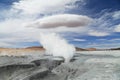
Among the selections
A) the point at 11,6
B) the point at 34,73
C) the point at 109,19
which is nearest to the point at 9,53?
the point at 11,6

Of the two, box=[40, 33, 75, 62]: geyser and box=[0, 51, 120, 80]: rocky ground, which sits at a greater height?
box=[40, 33, 75, 62]: geyser

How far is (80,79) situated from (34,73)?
1.16ft

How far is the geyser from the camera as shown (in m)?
2.55

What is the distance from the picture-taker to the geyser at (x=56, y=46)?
8.37ft

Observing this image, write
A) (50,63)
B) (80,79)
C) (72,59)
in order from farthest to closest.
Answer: (72,59), (50,63), (80,79)

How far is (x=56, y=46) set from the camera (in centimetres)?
276

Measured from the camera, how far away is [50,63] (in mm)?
2301

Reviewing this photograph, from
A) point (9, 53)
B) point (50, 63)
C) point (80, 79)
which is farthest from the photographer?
point (9, 53)

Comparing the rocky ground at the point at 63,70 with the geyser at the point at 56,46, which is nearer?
the rocky ground at the point at 63,70

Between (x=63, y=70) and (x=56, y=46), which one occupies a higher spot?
(x=56, y=46)

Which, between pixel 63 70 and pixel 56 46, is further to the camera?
pixel 56 46

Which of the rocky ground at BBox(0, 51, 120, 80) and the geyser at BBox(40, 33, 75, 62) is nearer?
the rocky ground at BBox(0, 51, 120, 80)

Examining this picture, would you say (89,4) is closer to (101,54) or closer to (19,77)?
(101,54)

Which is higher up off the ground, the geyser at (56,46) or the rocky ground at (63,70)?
the geyser at (56,46)
